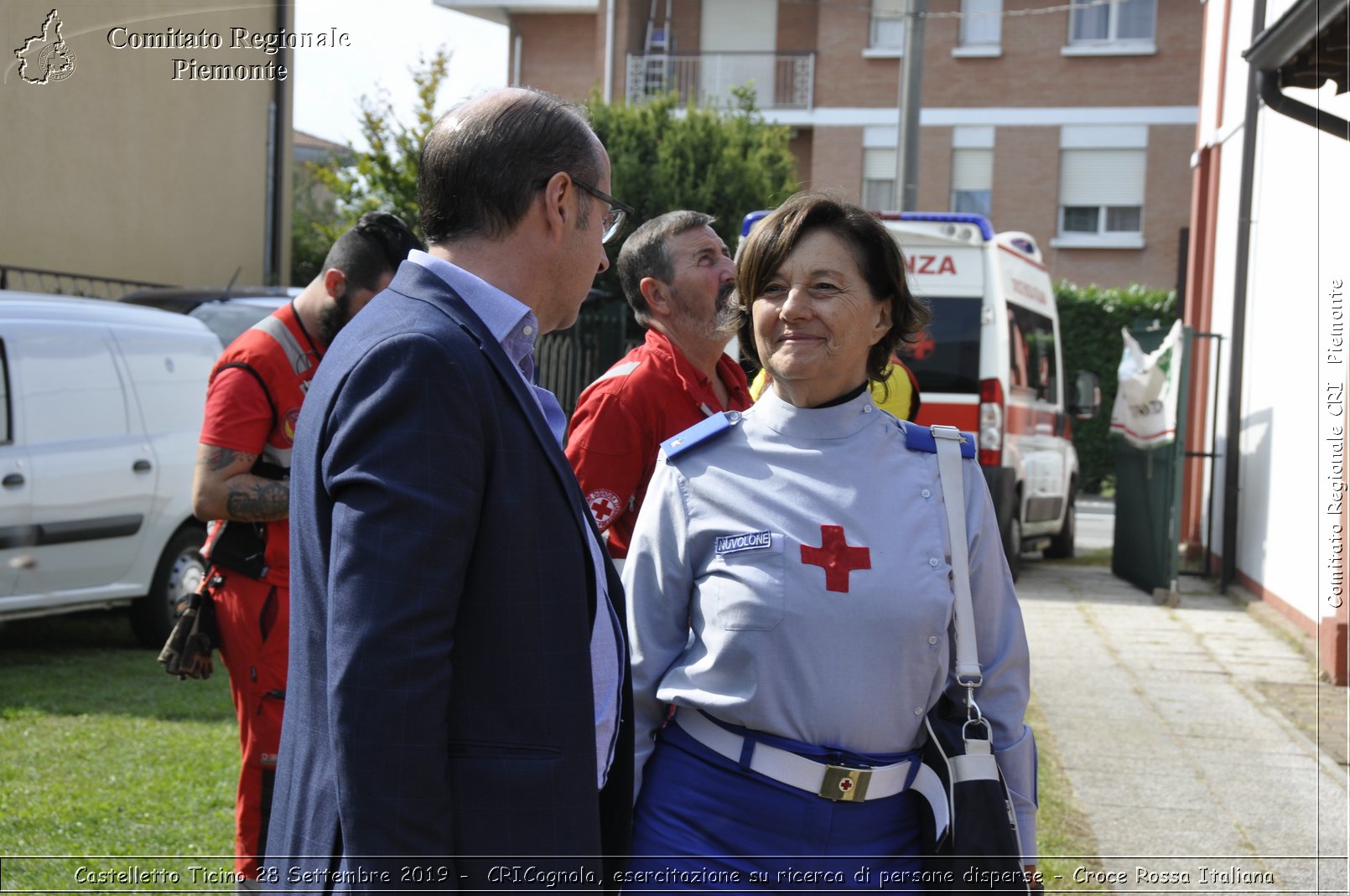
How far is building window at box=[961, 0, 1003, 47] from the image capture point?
28.4 meters

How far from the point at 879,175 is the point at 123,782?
25650mm

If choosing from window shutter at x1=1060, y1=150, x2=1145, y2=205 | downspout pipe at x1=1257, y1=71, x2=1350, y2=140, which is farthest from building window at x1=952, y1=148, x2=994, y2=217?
downspout pipe at x1=1257, y1=71, x2=1350, y2=140

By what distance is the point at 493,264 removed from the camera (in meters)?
2.04

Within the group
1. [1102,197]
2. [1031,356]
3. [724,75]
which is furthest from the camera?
[724,75]

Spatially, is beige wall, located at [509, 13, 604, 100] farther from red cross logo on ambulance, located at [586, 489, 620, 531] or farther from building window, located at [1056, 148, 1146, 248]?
red cross logo on ambulance, located at [586, 489, 620, 531]

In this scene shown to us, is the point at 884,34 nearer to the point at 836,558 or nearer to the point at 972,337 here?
the point at 972,337

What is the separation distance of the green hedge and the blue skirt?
2335cm

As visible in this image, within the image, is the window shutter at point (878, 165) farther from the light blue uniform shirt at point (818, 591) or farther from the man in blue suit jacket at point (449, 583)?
the man in blue suit jacket at point (449, 583)

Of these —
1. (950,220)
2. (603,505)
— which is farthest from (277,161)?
(603,505)

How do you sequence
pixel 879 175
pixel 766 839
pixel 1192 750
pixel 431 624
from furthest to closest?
1. pixel 879 175
2. pixel 1192 750
3. pixel 766 839
4. pixel 431 624

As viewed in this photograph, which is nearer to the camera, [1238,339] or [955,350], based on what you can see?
[955,350]

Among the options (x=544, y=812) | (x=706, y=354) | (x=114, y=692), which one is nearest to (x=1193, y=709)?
(x=706, y=354)

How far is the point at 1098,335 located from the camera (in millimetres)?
24812

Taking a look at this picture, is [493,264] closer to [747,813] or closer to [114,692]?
[747,813]
